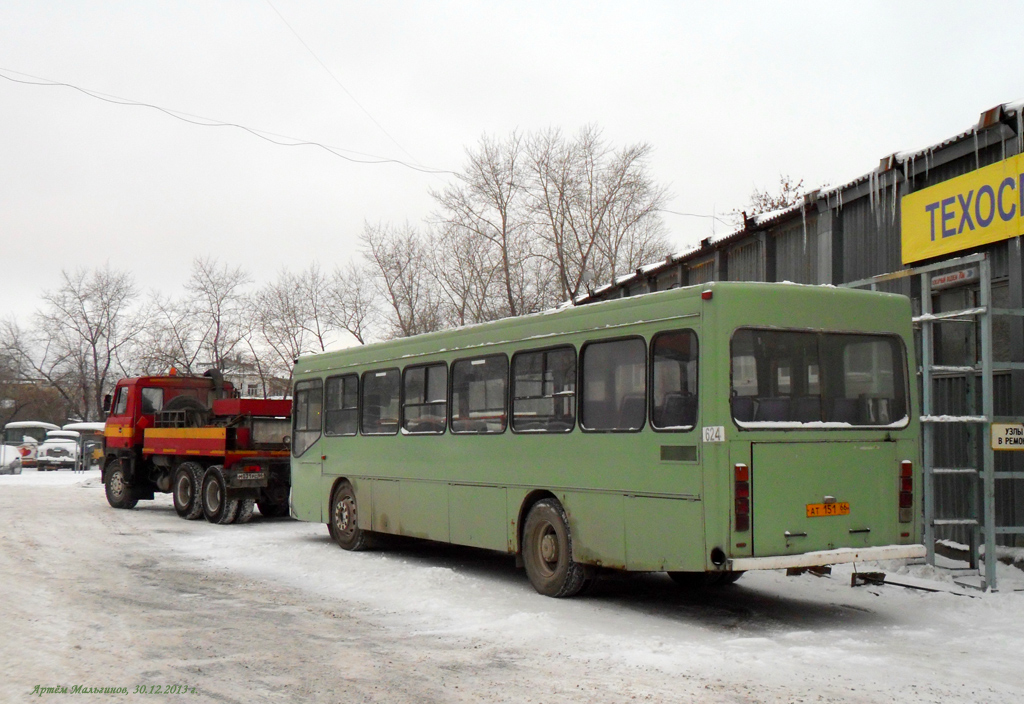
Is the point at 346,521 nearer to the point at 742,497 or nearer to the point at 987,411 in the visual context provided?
the point at 742,497

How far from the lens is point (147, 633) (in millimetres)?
8266

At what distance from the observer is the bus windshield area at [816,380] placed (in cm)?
852

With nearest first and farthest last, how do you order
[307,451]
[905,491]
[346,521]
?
[905,491] < [346,521] < [307,451]

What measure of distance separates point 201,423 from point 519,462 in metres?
12.0

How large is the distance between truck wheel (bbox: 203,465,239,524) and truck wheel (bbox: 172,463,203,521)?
360 millimetres

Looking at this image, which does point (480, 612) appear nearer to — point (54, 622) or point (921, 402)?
point (54, 622)

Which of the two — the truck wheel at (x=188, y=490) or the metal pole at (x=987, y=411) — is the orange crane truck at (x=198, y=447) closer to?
the truck wheel at (x=188, y=490)

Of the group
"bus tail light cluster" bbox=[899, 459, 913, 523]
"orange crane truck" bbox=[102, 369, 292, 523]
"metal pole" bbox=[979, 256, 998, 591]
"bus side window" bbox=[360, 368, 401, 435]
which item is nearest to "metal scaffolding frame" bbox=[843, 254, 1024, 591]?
"metal pole" bbox=[979, 256, 998, 591]

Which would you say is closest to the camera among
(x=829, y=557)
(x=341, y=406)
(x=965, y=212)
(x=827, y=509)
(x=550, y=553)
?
(x=829, y=557)

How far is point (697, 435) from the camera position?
27.9ft

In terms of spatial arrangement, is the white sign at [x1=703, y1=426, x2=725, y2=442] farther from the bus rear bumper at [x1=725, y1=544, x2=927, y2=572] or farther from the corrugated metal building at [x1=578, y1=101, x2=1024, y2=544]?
the corrugated metal building at [x1=578, y1=101, x2=1024, y2=544]

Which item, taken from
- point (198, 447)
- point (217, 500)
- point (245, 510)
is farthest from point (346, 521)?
point (198, 447)

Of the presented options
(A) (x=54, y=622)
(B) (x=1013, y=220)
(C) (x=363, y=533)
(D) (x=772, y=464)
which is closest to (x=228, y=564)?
(C) (x=363, y=533)

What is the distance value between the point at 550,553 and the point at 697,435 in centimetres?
249
